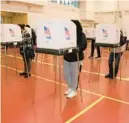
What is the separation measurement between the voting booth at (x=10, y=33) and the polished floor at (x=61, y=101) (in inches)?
36.9

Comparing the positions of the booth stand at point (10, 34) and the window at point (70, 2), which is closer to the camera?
the booth stand at point (10, 34)

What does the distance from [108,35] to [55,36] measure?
2132 mm

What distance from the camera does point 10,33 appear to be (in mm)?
4707

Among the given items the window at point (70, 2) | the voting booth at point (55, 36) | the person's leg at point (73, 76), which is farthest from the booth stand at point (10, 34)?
the window at point (70, 2)

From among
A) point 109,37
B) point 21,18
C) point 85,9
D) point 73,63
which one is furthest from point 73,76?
point 85,9

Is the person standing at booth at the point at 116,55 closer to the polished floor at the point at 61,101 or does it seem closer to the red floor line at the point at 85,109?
the polished floor at the point at 61,101

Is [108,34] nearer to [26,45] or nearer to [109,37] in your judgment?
[109,37]

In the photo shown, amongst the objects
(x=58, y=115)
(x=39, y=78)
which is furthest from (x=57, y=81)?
(x=58, y=115)

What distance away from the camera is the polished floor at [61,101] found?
303 cm

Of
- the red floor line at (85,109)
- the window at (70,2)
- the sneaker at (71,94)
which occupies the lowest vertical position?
the red floor line at (85,109)

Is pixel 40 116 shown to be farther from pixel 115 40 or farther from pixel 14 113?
pixel 115 40

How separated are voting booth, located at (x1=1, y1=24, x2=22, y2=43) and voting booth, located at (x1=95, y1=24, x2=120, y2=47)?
1792 mm

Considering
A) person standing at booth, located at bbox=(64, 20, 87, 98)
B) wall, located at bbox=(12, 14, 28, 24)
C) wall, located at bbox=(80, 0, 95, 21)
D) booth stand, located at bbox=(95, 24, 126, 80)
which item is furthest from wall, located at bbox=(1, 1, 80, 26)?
person standing at booth, located at bbox=(64, 20, 87, 98)

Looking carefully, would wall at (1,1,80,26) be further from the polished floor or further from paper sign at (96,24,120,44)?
the polished floor
